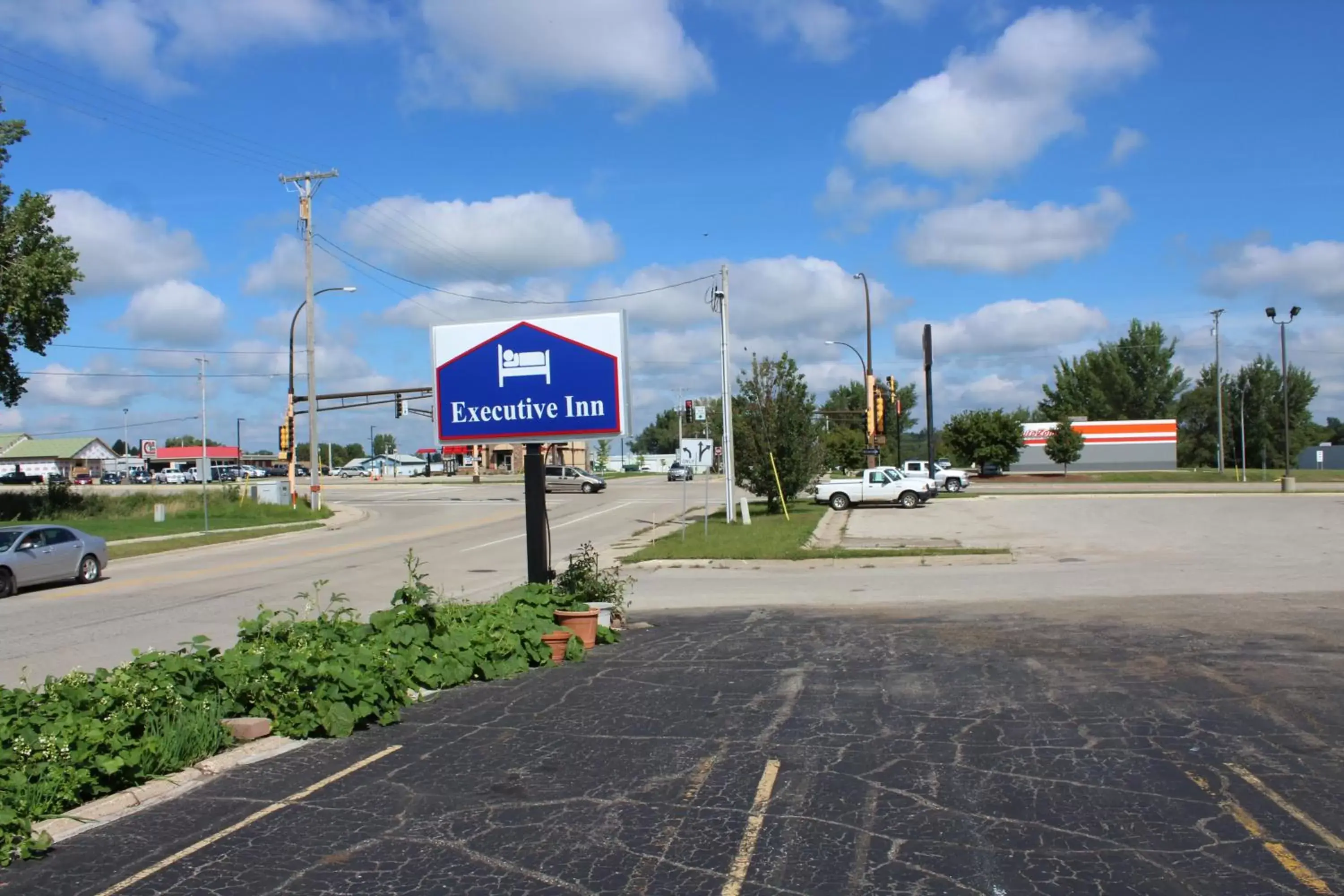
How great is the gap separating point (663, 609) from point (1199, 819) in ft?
33.3

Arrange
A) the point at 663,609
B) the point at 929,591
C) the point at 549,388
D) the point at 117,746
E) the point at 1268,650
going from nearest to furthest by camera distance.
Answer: the point at 117,746 < the point at 1268,650 < the point at 549,388 < the point at 663,609 < the point at 929,591

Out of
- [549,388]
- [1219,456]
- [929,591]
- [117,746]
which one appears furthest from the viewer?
[1219,456]

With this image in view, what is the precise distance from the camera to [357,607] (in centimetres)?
1606

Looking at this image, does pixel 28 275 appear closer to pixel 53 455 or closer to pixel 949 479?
pixel 949 479

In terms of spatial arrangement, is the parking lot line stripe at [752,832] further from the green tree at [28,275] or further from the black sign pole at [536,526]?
the green tree at [28,275]

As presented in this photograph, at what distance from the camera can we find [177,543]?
30.8 metres

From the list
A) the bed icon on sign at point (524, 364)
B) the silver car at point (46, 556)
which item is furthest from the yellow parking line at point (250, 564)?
the bed icon on sign at point (524, 364)

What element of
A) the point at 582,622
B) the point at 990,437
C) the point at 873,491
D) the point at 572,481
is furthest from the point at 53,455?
the point at 582,622

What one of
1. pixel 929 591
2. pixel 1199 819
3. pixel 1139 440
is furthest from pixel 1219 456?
pixel 1199 819

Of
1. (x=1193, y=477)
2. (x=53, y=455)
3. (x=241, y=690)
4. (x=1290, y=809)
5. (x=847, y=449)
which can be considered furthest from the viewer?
(x=53, y=455)

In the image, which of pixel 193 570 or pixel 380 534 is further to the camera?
pixel 380 534

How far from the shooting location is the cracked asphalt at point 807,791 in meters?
4.85

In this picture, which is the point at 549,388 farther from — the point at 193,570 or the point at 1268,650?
the point at 193,570

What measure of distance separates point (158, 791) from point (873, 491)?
1483 inches
